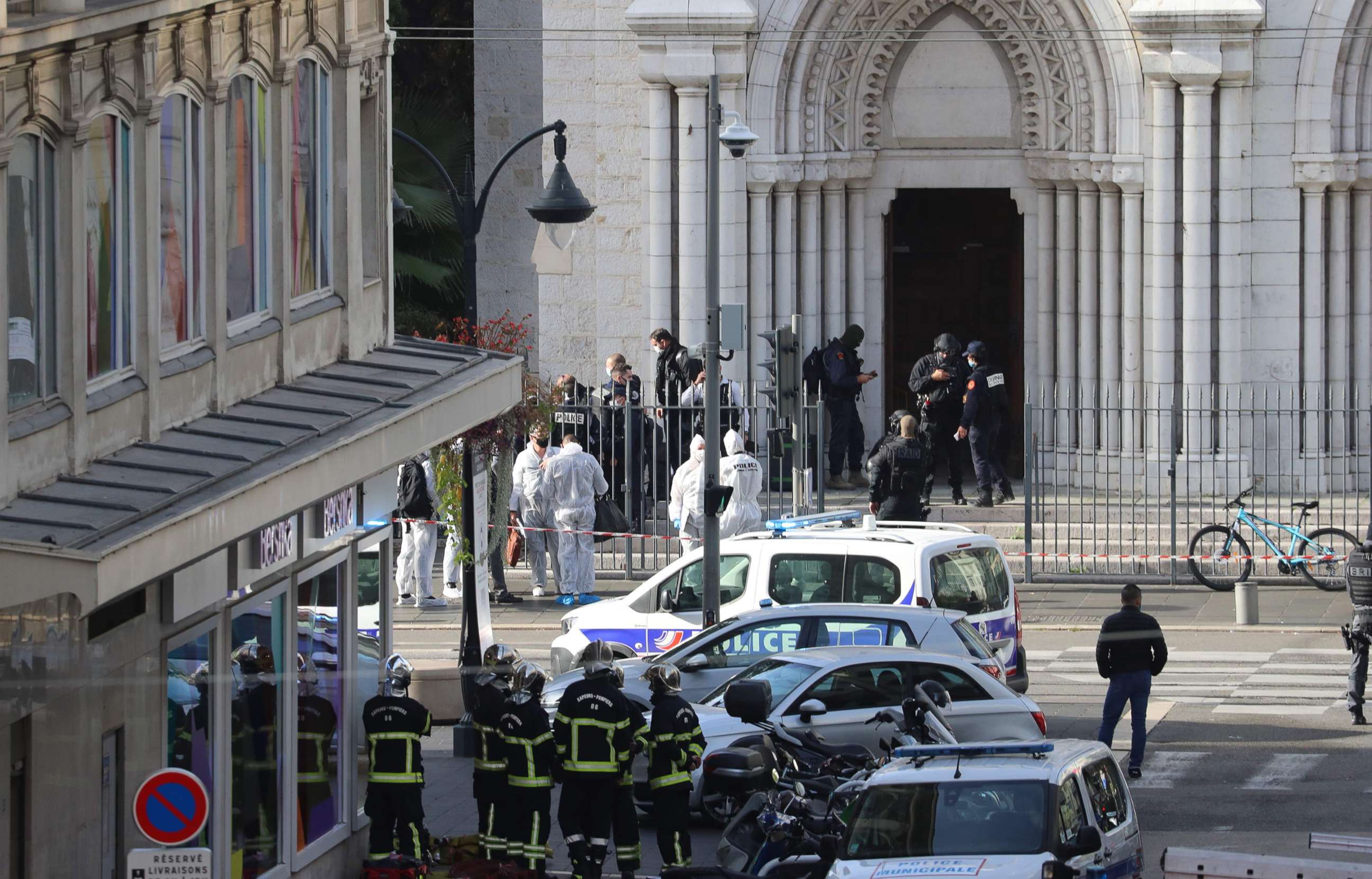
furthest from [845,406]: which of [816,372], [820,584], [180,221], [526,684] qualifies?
[180,221]

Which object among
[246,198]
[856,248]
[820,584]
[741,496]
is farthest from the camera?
[856,248]

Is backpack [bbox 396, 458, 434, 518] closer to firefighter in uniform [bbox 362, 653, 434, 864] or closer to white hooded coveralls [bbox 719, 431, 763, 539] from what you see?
white hooded coveralls [bbox 719, 431, 763, 539]

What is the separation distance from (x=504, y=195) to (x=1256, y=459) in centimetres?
1159

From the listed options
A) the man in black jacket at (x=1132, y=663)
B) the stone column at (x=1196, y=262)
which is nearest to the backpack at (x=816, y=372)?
the stone column at (x=1196, y=262)

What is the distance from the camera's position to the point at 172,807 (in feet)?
32.2

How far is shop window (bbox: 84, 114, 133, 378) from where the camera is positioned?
37.1ft

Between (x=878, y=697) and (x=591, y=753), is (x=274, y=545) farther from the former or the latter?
(x=878, y=697)

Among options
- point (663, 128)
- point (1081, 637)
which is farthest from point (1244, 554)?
point (663, 128)

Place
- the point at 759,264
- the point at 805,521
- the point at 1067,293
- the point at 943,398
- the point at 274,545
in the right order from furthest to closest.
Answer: the point at 1067,293 < the point at 759,264 < the point at 943,398 < the point at 805,521 < the point at 274,545

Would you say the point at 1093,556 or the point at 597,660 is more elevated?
the point at 597,660

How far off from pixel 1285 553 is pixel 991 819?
13334 mm

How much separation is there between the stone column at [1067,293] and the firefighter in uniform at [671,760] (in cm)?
1477

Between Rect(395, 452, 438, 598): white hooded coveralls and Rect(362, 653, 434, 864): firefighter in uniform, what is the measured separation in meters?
9.50

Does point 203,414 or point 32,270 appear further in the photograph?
point 203,414
